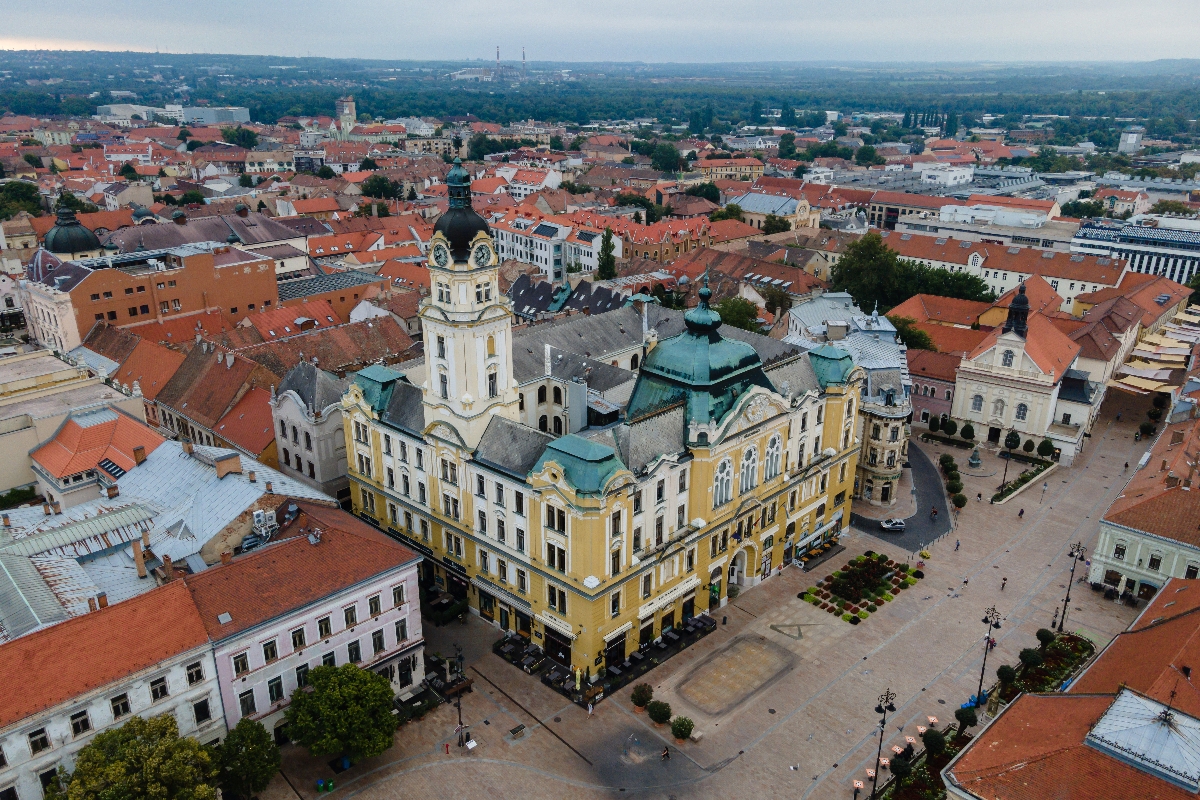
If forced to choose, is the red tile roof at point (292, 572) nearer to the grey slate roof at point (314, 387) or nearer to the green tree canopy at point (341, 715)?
the green tree canopy at point (341, 715)

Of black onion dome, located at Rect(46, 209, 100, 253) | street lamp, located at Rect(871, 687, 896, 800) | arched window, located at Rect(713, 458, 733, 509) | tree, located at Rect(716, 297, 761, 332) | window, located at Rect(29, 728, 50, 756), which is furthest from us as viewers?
black onion dome, located at Rect(46, 209, 100, 253)

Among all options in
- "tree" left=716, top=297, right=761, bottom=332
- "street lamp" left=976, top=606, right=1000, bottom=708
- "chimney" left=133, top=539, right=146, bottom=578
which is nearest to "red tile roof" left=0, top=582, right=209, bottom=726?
"chimney" left=133, top=539, right=146, bottom=578

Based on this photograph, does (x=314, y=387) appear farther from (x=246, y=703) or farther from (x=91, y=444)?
(x=246, y=703)

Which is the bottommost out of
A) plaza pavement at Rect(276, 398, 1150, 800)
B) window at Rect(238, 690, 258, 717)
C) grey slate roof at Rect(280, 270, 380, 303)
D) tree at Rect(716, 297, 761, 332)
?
plaza pavement at Rect(276, 398, 1150, 800)

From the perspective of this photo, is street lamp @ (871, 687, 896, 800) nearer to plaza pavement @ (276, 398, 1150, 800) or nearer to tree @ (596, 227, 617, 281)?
plaza pavement @ (276, 398, 1150, 800)

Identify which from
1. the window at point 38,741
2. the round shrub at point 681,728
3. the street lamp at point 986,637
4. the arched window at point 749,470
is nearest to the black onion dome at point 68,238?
the window at point 38,741

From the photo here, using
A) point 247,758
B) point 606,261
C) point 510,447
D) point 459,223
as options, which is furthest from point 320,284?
point 247,758

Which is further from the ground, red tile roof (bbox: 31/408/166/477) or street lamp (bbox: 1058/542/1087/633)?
red tile roof (bbox: 31/408/166/477)
